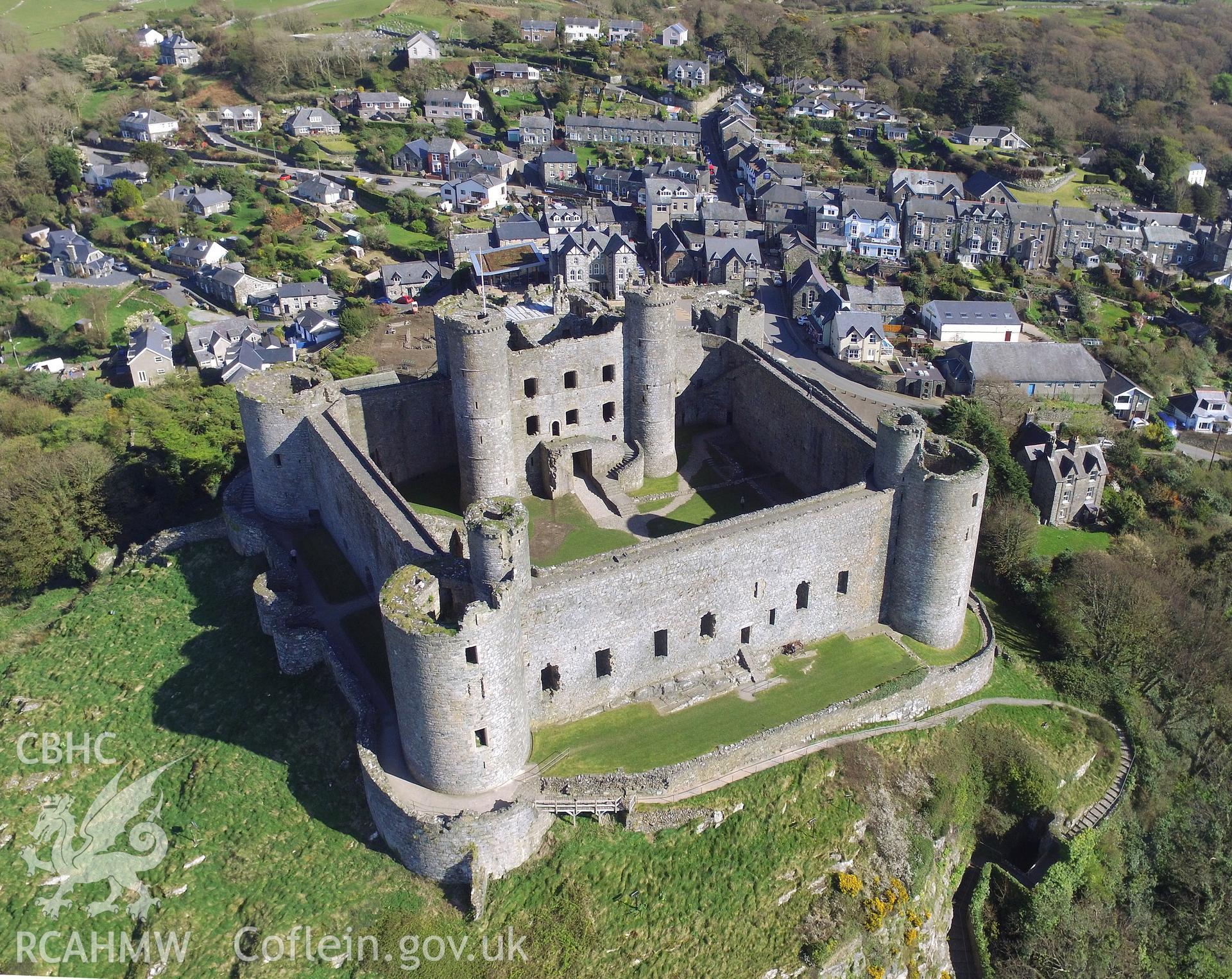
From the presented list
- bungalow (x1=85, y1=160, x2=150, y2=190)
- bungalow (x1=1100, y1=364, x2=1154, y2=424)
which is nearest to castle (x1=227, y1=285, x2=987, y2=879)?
bungalow (x1=1100, y1=364, x2=1154, y2=424)

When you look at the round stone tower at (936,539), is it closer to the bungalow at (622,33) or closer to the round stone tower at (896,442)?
the round stone tower at (896,442)

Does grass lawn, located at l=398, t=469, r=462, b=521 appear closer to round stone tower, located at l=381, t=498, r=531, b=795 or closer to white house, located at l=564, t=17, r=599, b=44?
round stone tower, located at l=381, t=498, r=531, b=795

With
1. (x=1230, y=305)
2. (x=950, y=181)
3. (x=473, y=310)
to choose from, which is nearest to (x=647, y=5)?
(x=950, y=181)

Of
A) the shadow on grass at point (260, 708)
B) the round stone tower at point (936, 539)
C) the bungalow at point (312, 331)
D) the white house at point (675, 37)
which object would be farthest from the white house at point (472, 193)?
the round stone tower at point (936, 539)

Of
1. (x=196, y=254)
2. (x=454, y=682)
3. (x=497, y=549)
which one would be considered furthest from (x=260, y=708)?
(x=196, y=254)

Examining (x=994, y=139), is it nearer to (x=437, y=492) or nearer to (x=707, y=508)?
(x=707, y=508)

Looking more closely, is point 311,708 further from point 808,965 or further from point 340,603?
point 808,965
